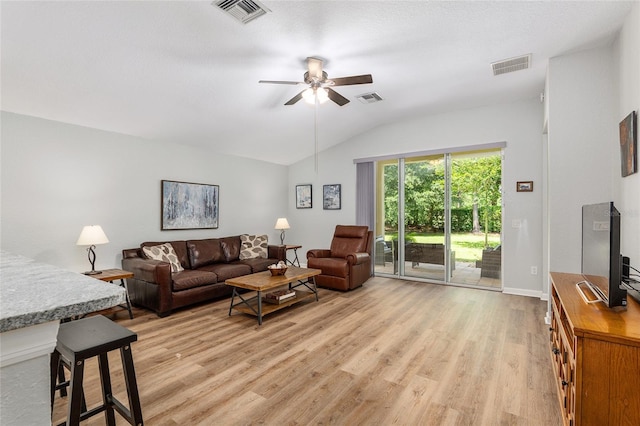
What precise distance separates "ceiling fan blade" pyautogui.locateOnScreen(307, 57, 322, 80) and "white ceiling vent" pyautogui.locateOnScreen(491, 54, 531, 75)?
200 cm

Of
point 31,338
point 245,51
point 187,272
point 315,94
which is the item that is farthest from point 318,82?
point 31,338

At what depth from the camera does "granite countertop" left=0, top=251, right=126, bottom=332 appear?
2.03 feet

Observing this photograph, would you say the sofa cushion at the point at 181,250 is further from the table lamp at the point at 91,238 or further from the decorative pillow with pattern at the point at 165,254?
the table lamp at the point at 91,238

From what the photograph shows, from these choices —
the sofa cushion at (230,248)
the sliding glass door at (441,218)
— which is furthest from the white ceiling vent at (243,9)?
the sliding glass door at (441,218)

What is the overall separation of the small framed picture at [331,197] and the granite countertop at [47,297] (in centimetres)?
558

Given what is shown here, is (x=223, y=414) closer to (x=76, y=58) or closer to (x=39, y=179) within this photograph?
(x=76, y=58)

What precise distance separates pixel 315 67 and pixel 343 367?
9.34ft

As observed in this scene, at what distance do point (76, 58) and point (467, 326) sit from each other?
4638 mm

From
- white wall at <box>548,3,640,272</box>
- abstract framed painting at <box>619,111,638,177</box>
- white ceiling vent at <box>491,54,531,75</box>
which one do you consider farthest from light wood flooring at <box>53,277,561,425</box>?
white ceiling vent at <box>491,54,531,75</box>

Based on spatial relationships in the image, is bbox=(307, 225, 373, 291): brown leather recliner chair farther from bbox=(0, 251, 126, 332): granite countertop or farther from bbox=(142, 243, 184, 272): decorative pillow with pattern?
bbox=(0, 251, 126, 332): granite countertop

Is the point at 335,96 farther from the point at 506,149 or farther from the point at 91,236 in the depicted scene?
the point at 91,236

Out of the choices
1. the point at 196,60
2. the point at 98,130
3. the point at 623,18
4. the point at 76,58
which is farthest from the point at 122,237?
the point at 623,18

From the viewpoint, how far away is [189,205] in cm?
511

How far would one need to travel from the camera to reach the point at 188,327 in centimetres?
338
